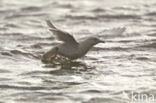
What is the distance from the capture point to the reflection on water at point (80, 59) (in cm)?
965

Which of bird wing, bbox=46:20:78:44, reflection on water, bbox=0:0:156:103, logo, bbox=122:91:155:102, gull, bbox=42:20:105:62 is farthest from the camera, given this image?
gull, bbox=42:20:105:62

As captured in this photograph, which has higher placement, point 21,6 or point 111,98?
point 21,6

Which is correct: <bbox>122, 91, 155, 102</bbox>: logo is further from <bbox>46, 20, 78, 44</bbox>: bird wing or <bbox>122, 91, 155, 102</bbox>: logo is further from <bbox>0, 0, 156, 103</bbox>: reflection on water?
<bbox>46, 20, 78, 44</bbox>: bird wing

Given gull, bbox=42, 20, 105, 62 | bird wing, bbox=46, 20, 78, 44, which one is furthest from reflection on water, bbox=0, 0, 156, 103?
bird wing, bbox=46, 20, 78, 44

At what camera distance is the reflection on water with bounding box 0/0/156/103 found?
9648 millimetres

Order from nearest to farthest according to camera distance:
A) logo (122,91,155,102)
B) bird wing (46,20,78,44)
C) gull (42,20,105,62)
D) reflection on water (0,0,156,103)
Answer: logo (122,91,155,102) < reflection on water (0,0,156,103) < bird wing (46,20,78,44) < gull (42,20,105,62)

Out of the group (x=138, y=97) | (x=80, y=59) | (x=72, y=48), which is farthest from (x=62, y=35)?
(x=138, y=97)

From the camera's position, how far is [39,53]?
42.3 feet

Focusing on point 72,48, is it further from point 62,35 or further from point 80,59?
point 80,59

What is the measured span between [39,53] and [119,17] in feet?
17.9

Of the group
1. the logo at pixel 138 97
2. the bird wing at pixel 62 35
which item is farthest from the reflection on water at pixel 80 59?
the bird wing at pixel 62 35

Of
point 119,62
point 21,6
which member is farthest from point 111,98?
point 21,6

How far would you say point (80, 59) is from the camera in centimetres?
1245

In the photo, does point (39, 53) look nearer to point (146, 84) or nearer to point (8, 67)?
point (8, 67)
